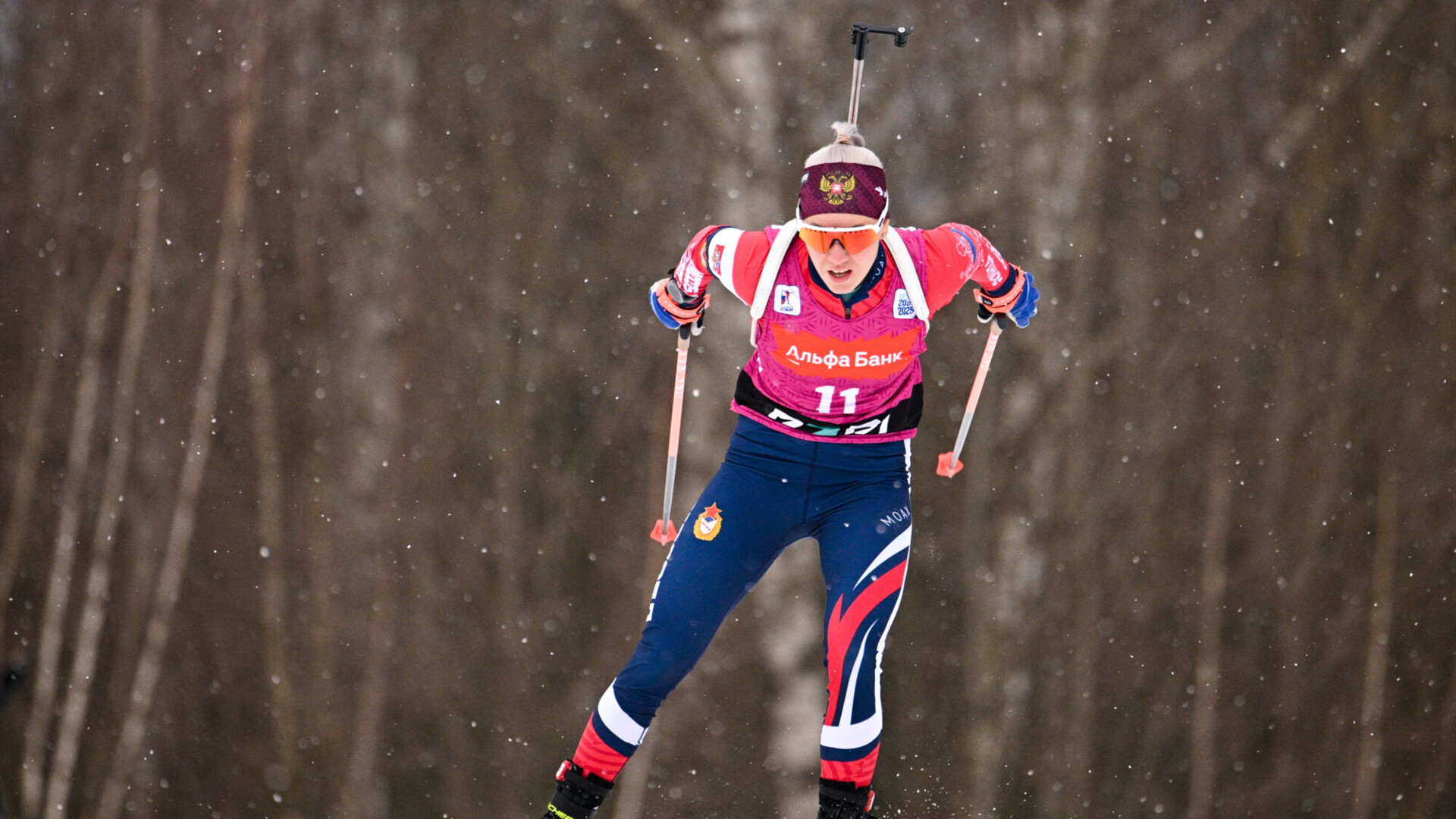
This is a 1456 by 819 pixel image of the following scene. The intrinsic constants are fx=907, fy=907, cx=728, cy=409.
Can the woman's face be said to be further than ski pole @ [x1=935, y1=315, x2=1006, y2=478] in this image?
No

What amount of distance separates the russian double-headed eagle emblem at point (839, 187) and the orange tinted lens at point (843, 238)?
0.20 feet

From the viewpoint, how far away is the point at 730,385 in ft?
7.83

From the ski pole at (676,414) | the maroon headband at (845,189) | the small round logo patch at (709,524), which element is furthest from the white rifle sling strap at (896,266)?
the small round logo patch at (709,524)

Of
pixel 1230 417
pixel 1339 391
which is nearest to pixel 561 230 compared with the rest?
pixel 1230 417

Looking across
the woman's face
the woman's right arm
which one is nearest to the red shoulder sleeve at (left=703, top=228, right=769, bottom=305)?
the woman's right arm

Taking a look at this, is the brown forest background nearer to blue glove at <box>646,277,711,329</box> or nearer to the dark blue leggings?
blue glove at <box>646,277,711,329</box>

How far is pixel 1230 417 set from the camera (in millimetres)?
2402

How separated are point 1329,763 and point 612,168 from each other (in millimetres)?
2572

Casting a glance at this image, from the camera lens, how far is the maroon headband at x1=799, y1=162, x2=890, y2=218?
1649 mm

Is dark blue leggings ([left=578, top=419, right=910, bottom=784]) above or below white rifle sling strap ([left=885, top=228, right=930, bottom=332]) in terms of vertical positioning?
below

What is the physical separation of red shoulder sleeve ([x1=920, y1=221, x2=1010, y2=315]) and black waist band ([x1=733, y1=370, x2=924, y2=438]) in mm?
207

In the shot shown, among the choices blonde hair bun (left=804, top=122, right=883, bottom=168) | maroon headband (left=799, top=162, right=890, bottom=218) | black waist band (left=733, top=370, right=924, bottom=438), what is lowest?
black waist band (left=733, top=370, right=924, bottom=438)

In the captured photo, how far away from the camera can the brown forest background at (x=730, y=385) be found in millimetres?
2311

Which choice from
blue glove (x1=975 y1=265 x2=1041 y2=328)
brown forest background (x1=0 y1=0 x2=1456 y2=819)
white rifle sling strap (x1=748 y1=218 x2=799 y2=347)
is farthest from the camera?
brown forest background (x1=0 y1=0 x2=1456 y2=819)
